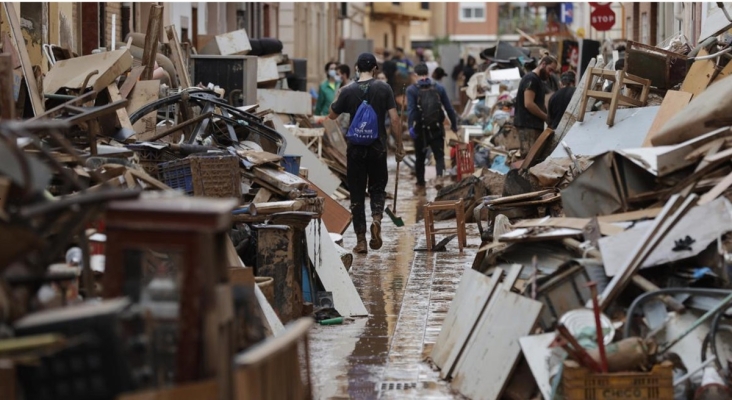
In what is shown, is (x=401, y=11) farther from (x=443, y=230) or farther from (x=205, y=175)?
(x=205, y=175)

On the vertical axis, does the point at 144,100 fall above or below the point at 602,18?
below

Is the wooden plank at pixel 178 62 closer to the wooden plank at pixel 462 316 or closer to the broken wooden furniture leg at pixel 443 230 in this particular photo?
the broken wooden furniture leg at pixel 443 230

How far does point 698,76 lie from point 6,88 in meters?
6.05

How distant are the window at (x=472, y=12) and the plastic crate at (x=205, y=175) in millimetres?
75678

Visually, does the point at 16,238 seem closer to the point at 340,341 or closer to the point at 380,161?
the point at 340,341

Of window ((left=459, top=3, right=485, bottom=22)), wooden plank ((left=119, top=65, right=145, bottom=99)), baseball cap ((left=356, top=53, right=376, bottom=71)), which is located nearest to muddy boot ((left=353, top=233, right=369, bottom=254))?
baseball cap ((left=356, top=53, right=376, bottom=71))

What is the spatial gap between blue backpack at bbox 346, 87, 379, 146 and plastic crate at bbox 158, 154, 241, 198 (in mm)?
3081

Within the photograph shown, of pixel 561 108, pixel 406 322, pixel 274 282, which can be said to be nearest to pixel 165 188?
pixel 274 282

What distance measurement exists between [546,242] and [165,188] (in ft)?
8.24

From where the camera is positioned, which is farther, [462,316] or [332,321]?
[332,321]

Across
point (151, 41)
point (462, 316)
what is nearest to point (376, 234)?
point (151, 41)

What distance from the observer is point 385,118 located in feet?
48.8

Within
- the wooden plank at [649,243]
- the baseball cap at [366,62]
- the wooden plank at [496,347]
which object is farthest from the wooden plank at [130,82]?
the wooden plank at [649,243]

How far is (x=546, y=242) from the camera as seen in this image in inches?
327
